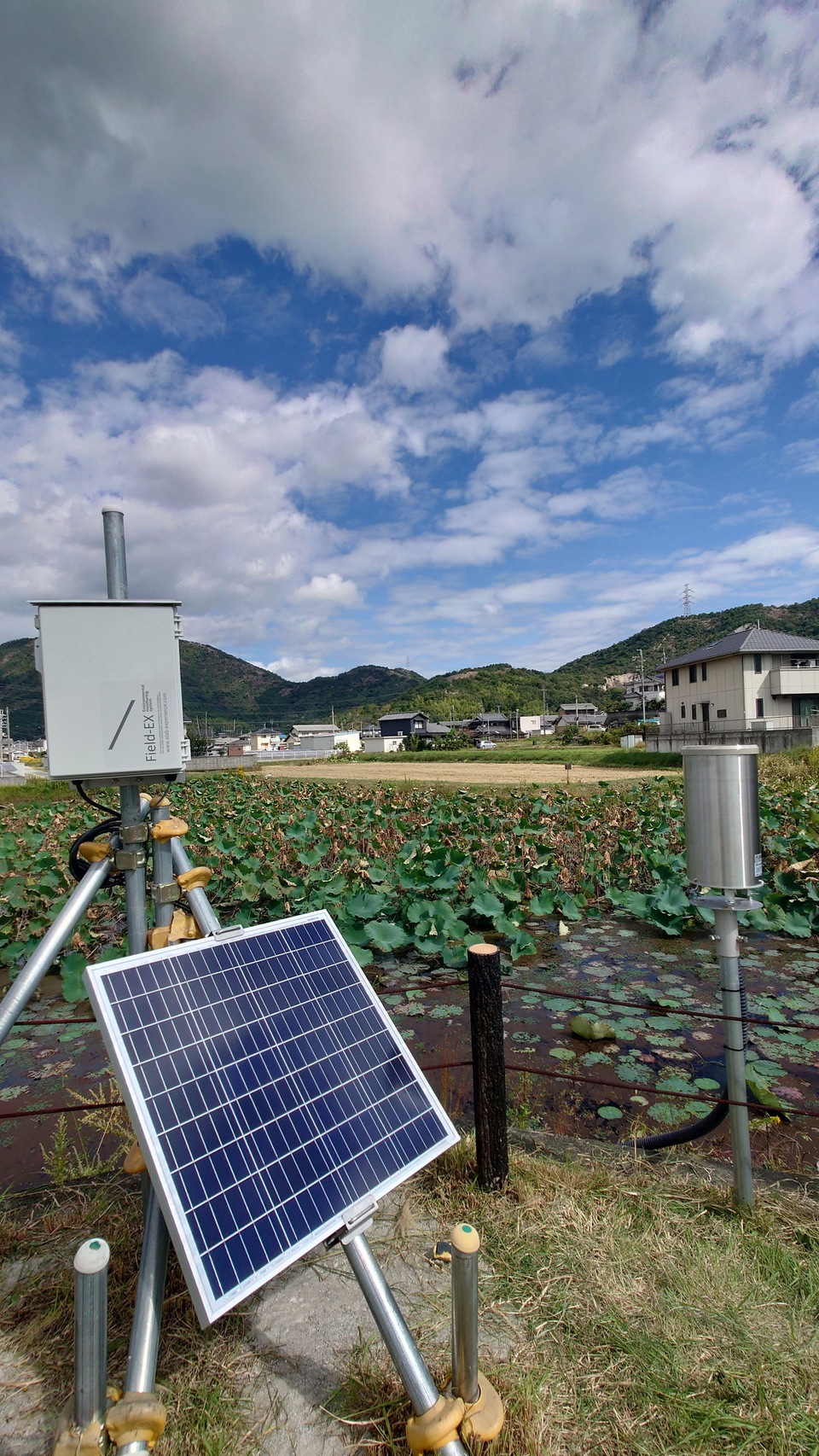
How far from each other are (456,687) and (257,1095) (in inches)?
4925

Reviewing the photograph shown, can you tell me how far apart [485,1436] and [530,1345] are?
1.62ft

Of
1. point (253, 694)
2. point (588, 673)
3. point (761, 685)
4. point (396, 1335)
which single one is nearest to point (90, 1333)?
point (396, 1335)

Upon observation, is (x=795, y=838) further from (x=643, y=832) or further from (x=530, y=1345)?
(x=530, y=1345)

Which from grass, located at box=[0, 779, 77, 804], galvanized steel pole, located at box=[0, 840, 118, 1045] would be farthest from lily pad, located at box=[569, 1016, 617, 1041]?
grass, located at box=[0, 779, 77, 804]

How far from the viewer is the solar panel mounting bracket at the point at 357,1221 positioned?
182 centimetres

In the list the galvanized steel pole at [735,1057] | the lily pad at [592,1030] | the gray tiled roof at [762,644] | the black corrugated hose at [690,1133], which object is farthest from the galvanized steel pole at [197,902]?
the gray tiled roof at [762,644]

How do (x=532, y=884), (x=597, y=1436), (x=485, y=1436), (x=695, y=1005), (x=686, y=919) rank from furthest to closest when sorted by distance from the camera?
(x=532, y=884)
(x=686, y=919)
(x=695, y=1005)
(x=597, y=1436)
(x=485, y=1436)

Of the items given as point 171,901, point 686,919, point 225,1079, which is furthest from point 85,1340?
point 686,919

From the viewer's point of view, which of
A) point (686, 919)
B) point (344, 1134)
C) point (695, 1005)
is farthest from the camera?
point (686, 919)

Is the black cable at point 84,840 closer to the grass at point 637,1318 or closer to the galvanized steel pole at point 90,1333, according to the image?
the galvanized steel pole at point 90,1333

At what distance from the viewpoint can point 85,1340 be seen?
4.98ft

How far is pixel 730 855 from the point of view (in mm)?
2648

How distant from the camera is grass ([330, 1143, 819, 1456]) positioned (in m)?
1.87

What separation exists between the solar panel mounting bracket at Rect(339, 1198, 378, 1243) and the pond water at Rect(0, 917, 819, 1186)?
1.44m
